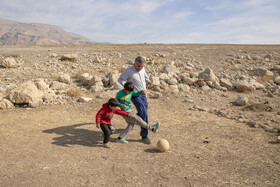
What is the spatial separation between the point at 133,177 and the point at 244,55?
723 inches

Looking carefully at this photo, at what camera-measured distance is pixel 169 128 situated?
593cm

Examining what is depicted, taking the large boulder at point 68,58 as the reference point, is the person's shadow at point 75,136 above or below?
below

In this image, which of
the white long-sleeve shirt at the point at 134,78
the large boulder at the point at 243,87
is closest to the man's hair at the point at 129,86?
the white long-sleeve shirt at the point at 134,78

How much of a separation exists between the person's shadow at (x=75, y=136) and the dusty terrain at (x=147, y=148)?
0.08 ft

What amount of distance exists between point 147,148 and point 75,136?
6.38 feet

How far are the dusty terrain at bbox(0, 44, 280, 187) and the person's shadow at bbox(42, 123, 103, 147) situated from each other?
0.08 ft

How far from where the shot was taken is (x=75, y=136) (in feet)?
17.1

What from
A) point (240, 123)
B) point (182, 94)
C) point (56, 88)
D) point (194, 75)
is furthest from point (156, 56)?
point (240, 123)

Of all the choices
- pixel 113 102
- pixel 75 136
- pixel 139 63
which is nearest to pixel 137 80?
pixel 139 63

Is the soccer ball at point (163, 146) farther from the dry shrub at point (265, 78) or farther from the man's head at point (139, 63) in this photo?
the dry shrub at point (265, 78)

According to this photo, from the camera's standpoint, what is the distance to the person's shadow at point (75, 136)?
15.8 feet

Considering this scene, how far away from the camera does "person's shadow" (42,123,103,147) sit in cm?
481

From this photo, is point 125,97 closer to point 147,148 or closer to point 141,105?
point 141,105

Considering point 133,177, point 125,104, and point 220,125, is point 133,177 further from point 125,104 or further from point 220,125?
point 220,125
